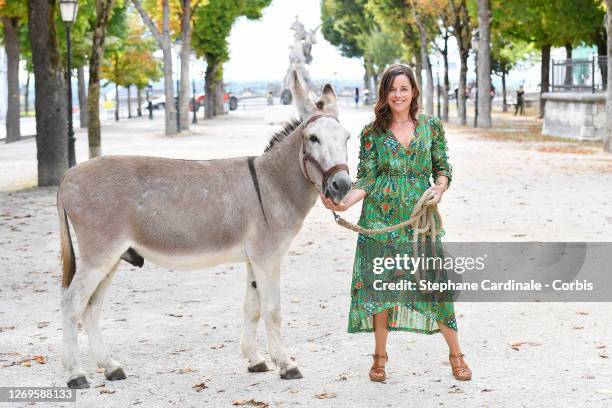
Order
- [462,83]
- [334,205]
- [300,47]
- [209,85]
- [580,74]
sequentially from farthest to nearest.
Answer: [209,85]
[300,47]
[462,83]
[580,74]
[334,205]

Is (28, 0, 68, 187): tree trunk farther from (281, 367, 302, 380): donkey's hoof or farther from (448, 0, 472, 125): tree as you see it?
(448, 0, 472, 125): tree

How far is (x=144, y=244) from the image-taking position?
260 inches

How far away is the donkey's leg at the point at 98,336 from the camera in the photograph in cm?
679

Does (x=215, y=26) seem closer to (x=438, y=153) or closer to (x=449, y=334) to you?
(x=438, y=153)

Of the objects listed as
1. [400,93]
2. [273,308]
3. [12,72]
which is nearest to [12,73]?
[12,72]

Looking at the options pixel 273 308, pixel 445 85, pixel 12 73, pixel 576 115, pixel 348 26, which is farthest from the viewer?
pixel 348 26

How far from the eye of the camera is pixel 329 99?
6535mm

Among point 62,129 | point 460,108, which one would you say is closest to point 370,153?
point 62,129

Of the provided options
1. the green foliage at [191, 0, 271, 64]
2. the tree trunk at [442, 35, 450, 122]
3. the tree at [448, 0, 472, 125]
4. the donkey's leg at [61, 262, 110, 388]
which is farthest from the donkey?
the green foliage at [191, 0, 271, 64]

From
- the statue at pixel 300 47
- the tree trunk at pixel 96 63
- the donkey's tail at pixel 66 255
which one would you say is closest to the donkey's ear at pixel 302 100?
the donkey's tail at pixel 66 255

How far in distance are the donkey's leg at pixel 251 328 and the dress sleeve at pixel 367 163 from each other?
1052 mm

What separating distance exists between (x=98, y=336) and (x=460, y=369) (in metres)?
2.51

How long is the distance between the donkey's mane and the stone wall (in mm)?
24724

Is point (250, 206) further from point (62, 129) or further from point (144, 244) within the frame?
point (62, 129)
